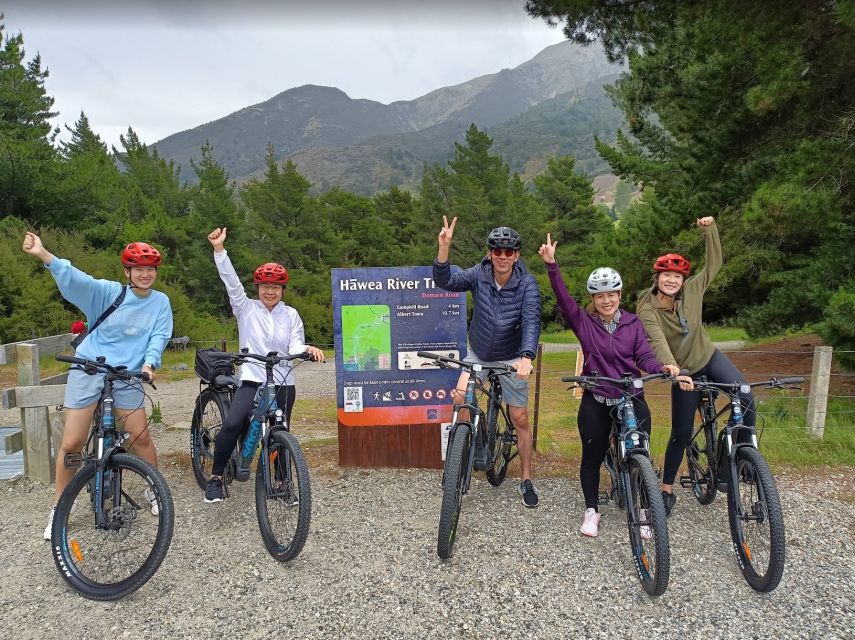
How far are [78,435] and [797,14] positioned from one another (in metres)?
8.59

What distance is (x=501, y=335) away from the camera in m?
4.21

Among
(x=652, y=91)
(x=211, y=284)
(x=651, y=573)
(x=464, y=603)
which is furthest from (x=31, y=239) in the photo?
(x=211, y=284)

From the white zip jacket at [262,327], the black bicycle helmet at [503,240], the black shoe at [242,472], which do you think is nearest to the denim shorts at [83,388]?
the white zip jacket at [262,327]

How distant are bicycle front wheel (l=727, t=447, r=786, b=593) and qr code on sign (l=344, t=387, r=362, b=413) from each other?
3191mm

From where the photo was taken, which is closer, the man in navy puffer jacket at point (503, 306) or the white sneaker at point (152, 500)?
the white sneaker at point (152, 500)

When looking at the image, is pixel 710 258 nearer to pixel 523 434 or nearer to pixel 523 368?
pixel 523 368

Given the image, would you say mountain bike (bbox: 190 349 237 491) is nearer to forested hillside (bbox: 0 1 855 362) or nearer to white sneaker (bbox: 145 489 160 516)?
white sneaker (bbox: 145 489 160 516)

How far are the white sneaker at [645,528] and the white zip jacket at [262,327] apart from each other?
259cm

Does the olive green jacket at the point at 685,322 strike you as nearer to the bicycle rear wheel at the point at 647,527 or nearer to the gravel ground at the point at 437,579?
the bicycle rear wheel at the point at 647,527

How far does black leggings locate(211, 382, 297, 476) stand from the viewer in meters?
4.00

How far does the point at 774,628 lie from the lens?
2.91 metres

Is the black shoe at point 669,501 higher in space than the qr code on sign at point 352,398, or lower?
lower

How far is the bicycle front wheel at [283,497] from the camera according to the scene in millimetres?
3408

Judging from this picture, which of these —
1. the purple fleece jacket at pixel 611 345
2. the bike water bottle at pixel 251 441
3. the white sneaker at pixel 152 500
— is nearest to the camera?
the white sneaker at pixel 152 500
